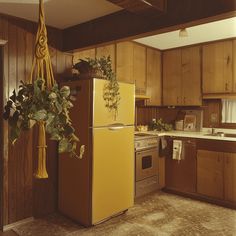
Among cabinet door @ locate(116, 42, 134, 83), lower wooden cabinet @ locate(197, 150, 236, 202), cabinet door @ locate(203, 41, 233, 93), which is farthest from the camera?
cabinet door @ locate(203, 41, 233, 93)

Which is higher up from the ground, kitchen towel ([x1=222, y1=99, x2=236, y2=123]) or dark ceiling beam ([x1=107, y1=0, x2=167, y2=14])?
dark ceiling beam ([x1=107, y1=0, x2=167, y2=14])

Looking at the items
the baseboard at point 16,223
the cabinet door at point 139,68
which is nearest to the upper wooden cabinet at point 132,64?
the cabinet door at point 139,68

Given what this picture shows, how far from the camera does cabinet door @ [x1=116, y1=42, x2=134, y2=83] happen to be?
12.4 ft

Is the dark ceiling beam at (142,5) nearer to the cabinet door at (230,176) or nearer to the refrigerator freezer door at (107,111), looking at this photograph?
the refrigerator freezer door at (107,111)

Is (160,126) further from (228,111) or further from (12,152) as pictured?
(12,152)

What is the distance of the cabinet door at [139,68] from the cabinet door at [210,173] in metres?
1.33

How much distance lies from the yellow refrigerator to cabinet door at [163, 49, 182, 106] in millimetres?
1513

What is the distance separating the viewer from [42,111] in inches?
Answer: 50.3

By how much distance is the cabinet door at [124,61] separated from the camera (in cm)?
379

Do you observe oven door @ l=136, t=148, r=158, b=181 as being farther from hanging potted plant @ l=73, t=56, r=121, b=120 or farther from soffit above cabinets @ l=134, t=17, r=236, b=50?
soffit above cabinets @ l=134, t=17, r=236, b=50

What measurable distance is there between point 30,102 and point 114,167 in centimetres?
186

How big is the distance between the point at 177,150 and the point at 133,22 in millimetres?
2123

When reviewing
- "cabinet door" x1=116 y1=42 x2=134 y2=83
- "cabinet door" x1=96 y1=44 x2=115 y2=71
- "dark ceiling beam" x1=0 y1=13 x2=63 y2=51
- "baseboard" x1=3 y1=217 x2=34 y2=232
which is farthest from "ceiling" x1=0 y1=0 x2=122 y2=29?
"baseboard" x1=3 y1=217 x2=34 y2=232

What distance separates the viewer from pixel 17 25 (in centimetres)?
283
